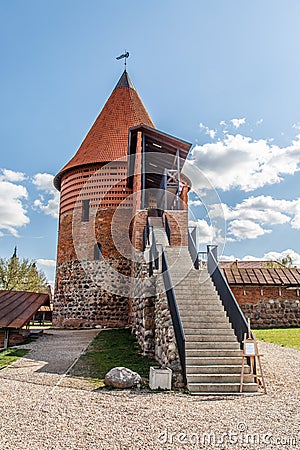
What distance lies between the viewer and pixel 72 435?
4.09 meters

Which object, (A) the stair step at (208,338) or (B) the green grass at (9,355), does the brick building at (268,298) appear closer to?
(A) the stair step at (208,338)

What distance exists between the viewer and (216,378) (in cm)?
641

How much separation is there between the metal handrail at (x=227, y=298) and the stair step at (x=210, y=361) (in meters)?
0.41

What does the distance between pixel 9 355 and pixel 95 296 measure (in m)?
7.32

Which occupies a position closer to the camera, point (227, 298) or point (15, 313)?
point (227, 298)

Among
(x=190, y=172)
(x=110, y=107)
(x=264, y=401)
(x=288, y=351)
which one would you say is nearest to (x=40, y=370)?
(x=264, y=401)

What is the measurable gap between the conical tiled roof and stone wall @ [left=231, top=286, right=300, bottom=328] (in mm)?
8532

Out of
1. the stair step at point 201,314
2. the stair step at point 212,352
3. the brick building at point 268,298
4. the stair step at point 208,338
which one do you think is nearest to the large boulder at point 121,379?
the stair step at point 212,352

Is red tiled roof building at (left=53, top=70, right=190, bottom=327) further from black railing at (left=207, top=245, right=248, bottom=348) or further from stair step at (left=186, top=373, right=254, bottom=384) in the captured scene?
stair step at (left=186, top=373, right=254, bottom=384)

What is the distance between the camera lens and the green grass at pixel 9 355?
8484 mm

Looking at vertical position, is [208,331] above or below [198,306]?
below

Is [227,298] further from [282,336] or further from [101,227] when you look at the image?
[101,227]

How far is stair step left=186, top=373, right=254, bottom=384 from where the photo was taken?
20.9ft

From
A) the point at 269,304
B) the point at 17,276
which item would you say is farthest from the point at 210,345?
the point at 17,276
